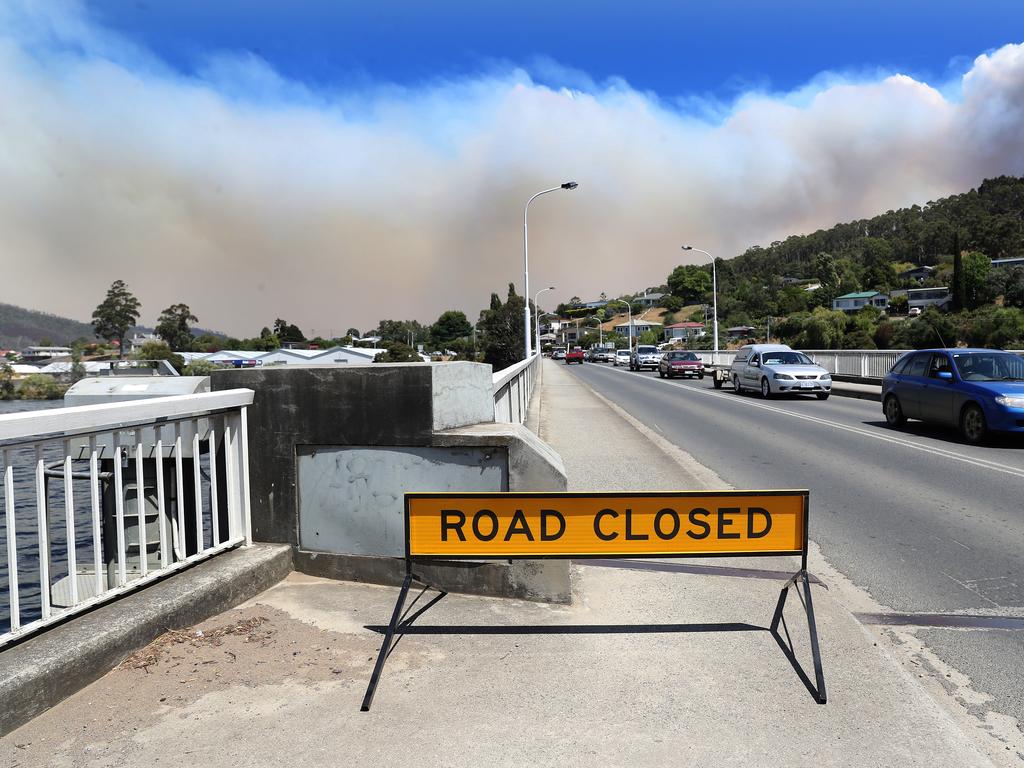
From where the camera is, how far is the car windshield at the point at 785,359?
23.9m

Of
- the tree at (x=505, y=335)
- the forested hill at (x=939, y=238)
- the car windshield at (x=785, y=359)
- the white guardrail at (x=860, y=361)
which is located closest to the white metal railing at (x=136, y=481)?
the car windshield at (x=785, y=359)

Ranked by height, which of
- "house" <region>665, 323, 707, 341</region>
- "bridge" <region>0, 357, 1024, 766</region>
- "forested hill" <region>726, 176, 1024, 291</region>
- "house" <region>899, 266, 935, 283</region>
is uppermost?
"forested hill" <region>726, 176, 1024, 291</region>

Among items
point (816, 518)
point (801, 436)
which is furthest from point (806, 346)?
point (816, 518)

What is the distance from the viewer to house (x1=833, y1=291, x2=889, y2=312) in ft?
450

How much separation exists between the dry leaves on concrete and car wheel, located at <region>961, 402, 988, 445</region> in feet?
39.7

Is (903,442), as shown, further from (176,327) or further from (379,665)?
(176,327)

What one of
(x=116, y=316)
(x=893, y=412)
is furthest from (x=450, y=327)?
(x=893, y=412)

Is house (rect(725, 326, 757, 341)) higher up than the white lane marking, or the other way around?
house (rect(725, 326, 757, 341))

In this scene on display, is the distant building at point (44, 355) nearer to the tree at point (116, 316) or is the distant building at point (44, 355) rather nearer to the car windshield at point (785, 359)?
the tree at point (116, 316)

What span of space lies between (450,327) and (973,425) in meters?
177

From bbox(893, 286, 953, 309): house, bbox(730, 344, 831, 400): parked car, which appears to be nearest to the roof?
bbox(893, 286, 953, 309): house

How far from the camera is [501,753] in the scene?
296 cm

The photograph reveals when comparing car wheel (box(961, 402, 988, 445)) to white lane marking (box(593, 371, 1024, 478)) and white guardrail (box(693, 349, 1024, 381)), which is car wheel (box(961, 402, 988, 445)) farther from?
white guardrail (box(693, 349, 1024, 381))

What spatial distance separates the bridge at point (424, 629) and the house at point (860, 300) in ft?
469
